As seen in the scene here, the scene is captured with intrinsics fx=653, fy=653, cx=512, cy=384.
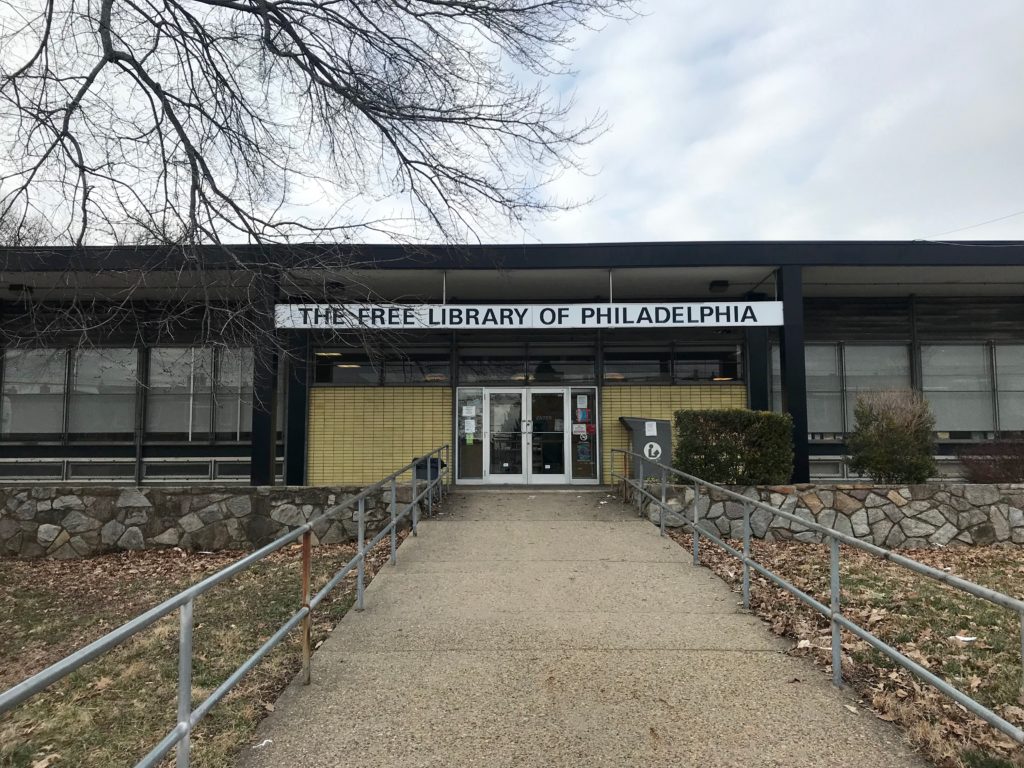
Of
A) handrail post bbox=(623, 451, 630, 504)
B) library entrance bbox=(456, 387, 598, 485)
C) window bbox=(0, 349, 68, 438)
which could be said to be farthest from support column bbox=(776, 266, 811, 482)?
window bbox=(0, 349, 68, 438)

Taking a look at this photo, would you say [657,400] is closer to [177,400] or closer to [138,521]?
[138,521]

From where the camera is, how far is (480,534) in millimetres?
8227

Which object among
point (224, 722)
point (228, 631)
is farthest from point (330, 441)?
point (224, 722)

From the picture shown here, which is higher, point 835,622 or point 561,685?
point 835,622

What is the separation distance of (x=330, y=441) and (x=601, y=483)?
18.1 ft

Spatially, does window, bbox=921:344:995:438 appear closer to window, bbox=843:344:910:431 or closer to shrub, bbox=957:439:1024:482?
window, bbox=843:344:910:431

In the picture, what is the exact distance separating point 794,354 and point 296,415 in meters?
9.36

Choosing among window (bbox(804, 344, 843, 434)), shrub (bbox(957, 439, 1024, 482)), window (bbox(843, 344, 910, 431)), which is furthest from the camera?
window (bbox(843, 344, 910, 431))

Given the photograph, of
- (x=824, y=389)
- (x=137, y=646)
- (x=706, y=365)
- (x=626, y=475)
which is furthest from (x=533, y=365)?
(x=137, y=646)

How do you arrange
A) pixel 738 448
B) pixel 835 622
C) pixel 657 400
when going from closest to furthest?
pixel 835 622 < pixel 738 448 < pixel 657 400

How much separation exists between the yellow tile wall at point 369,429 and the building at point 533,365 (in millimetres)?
31

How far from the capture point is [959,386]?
14.4m

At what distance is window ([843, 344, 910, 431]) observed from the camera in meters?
14.4

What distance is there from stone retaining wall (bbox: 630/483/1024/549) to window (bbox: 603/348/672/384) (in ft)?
16.4
